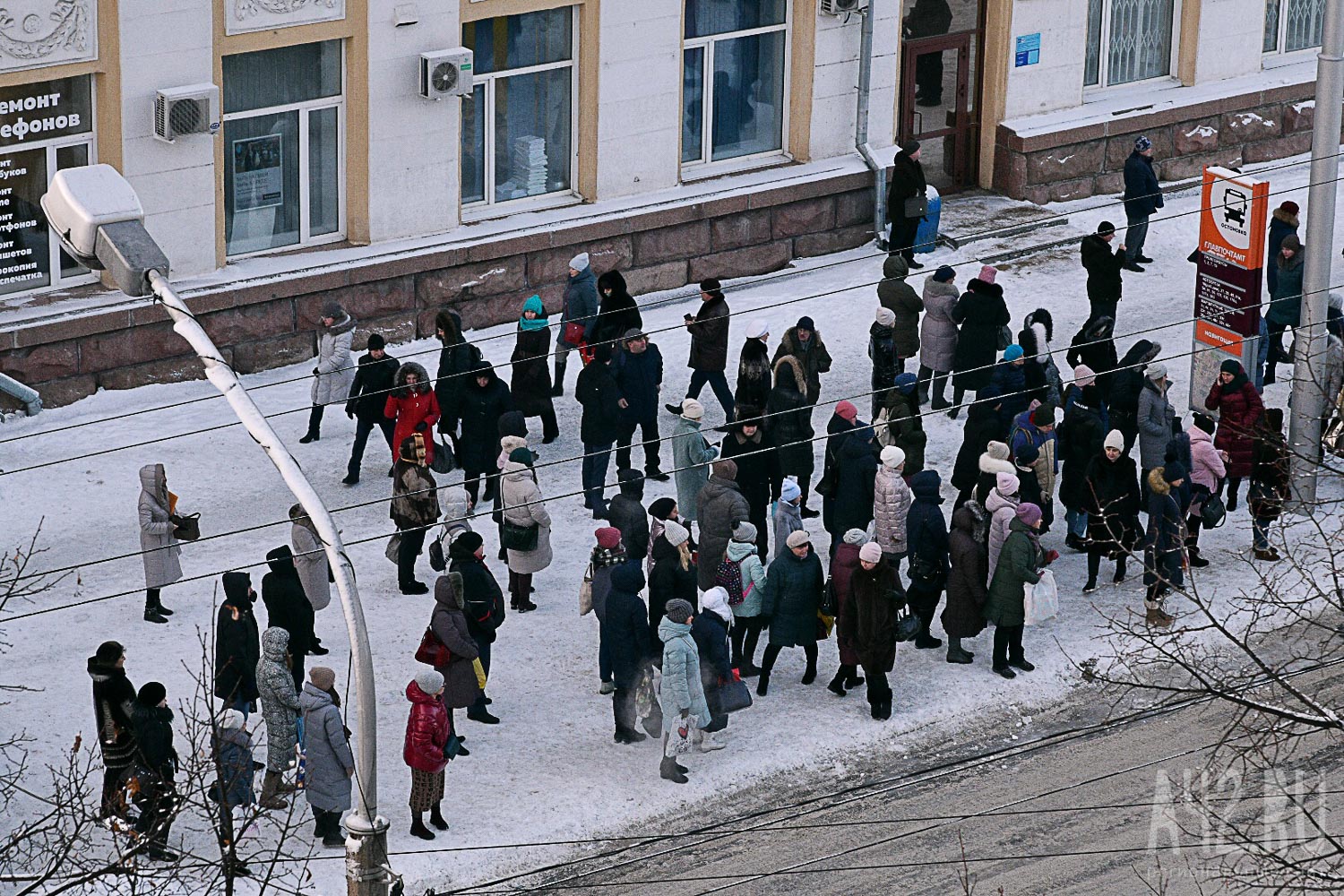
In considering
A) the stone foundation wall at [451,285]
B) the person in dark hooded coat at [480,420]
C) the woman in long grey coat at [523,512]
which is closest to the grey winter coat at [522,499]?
the woman in long grey coat at [523,512]

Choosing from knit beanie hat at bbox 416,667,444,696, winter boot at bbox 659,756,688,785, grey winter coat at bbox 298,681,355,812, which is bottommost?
winter boot at bbox 659,756,688,785

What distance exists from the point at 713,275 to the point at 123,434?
6.94 meters

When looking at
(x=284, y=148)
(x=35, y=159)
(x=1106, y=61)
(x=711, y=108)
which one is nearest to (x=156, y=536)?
(x=35, y=159)

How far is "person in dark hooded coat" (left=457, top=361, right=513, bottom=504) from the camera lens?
778 inches

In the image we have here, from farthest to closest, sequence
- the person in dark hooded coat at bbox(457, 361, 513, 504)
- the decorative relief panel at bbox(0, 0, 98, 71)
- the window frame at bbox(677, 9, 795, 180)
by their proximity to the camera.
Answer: the window frame at bbox(677, 9, 795, 180) → the decorative relief panel at bbox(0, 0, 98, 71) → the person in dark hooded coat at bbox(457, 361, 513, 504)

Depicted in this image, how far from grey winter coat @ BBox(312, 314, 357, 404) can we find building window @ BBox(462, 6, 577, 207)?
11.9 feet

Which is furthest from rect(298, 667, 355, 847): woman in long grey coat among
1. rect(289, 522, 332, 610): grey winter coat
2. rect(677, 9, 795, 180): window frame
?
rect(677, 9, 795, 180): window frame

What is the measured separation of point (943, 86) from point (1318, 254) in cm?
779

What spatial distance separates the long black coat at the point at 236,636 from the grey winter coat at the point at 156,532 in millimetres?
1548

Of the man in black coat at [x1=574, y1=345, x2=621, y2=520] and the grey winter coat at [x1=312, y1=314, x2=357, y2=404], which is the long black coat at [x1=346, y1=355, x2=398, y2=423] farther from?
the man in black coat at [x1=574, y1=345, x2=621, y2=520]

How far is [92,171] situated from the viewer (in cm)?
1316

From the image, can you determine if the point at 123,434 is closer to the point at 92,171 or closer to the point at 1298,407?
the point at 92,171

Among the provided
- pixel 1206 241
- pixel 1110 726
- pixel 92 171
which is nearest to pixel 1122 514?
pixel 1110 726

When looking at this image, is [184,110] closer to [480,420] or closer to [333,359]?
[333,359]
